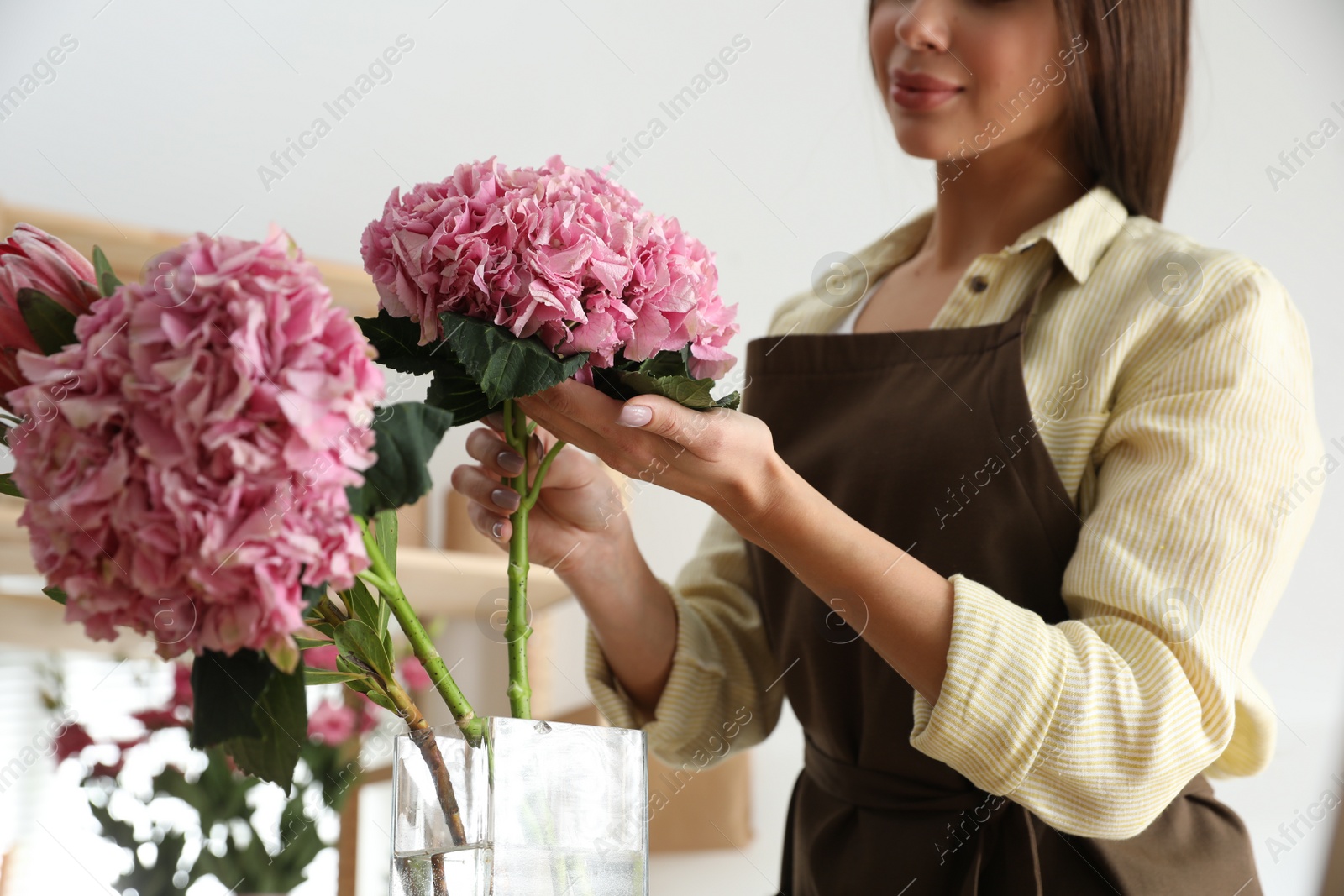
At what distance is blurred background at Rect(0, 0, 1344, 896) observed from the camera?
1.33m

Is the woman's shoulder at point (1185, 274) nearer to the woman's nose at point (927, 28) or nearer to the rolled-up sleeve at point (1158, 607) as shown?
the rolled-up sleeve at point (1158, 607)

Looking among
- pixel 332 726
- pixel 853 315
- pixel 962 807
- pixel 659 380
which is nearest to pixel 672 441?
pixel 659 380

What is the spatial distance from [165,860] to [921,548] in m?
0.76

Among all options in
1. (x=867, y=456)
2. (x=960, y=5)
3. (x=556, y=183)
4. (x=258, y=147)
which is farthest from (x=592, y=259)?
(x=258, y=147)

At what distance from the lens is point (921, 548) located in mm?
765

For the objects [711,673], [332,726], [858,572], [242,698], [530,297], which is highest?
[530,297]

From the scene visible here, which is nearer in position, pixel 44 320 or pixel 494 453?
pixel 44 320

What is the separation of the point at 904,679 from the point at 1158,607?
0.57 feet

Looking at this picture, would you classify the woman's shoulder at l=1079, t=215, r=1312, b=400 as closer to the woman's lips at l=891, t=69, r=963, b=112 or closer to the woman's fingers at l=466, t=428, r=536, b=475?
the woman's lips at l=891, t=69, r=963, b=112

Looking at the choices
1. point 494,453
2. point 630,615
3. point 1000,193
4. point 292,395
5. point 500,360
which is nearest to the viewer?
point 292,395

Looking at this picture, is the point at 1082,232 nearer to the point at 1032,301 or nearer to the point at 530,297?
the point at 1032,301

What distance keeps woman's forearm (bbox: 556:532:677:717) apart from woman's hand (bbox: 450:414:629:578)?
16 millimetres

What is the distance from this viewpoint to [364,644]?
456mm

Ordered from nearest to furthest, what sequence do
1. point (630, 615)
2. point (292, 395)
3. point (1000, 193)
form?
point (292, 395) → point (630, 615) → point (1000, 193)
